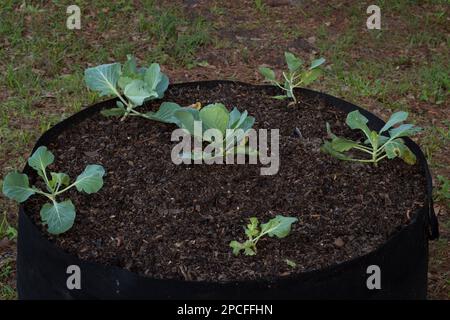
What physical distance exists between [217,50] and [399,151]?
2.44 metres

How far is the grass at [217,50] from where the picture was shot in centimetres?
393

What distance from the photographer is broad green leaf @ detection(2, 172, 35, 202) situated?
1.96 m

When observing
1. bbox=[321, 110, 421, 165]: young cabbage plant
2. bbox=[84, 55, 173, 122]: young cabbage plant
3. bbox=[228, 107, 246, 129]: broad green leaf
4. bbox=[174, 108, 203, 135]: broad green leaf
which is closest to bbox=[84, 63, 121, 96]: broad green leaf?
bbox=[84, 55, 173, 122]: young cabbage plant

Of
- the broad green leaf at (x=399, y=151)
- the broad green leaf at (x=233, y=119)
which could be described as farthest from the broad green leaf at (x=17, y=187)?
the broad green leaf at (x=399, y=151)

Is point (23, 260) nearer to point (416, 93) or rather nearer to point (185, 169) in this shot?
point (185, 169)

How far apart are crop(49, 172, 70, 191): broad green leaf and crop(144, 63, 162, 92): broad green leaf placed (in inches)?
17.0

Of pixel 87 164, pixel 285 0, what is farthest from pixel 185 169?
pixel 285 0

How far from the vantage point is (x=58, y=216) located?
1.88m

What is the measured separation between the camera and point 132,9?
15.4ft

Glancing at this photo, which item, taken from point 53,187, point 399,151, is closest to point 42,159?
point 53,187

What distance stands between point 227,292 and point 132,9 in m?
3.33

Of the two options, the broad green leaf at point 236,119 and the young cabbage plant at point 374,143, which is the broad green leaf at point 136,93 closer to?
the broad green leaf at point 236,119

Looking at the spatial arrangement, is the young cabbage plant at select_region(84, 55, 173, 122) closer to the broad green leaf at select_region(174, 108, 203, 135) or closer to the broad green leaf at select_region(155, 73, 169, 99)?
the broad green leaf at select_region(155, 73, 169, 99)

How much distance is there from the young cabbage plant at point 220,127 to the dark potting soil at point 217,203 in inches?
2.4
